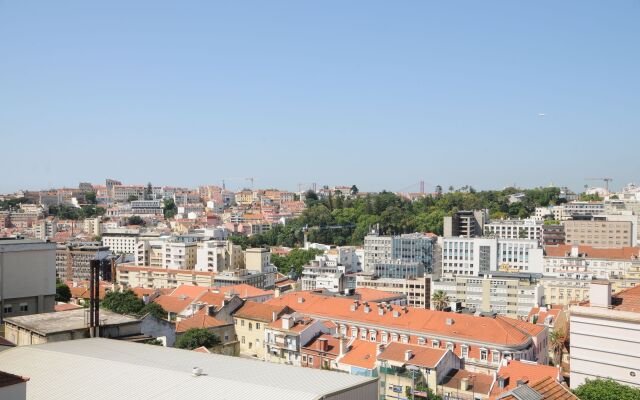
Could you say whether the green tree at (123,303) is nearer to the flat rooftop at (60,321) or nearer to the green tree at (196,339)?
the green tree at (196,339)

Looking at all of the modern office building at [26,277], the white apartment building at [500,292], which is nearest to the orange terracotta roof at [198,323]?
the modern office building at [26,277]

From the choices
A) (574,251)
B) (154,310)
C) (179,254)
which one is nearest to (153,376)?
(154,310)

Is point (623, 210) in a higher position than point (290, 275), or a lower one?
higher

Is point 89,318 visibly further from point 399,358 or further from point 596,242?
point 596,242

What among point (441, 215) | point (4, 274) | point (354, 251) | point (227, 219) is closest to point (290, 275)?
point (354, 251)

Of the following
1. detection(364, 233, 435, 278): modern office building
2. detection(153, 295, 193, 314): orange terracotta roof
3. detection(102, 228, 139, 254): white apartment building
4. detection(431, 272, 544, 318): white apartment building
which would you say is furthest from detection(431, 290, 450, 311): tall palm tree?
detection(102, 228, 139, 254): white apartment building

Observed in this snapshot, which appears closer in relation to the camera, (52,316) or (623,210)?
(52,316)

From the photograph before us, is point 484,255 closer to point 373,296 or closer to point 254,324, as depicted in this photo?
point 373,296

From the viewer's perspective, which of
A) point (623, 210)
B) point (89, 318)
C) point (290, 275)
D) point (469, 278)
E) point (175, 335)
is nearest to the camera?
point (89, 318)
